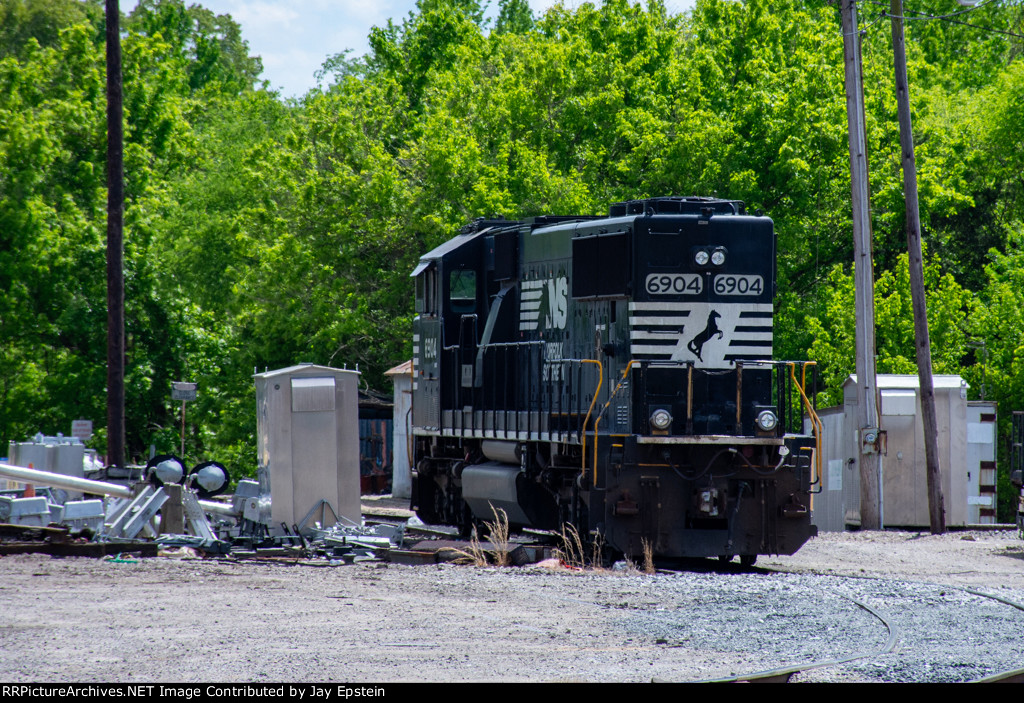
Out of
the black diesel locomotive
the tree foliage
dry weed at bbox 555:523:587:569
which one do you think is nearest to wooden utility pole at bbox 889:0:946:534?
the tree foliage

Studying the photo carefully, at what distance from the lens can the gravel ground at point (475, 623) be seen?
7.44 metres

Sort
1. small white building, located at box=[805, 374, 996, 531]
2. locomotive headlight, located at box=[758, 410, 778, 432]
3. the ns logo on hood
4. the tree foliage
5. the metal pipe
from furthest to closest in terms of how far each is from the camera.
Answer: the tree foliage
small white building, located at box=[805, 374, 996, 531]
the ns logo on hood
the metal pipe
locomotive headlight, located at box=[758, 410, 778, 432]

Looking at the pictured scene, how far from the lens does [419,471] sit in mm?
19141

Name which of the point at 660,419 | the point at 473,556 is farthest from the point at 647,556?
the point at 473,556

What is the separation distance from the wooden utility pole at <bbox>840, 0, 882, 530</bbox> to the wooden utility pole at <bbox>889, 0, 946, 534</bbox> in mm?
621

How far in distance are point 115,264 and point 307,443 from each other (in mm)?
8548

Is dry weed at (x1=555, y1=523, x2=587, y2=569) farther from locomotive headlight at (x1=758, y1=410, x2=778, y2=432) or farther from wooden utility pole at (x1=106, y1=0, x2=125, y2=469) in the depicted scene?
wooden utility pole at (x1=106, y1=0, x2=125, y2=469)

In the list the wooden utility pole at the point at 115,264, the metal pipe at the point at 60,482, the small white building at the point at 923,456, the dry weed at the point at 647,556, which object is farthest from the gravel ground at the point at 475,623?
the wooden utility pole at the point at 115,264

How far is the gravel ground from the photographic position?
293 inches

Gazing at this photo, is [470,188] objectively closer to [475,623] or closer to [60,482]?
[60,482]

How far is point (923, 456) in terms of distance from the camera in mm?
20688

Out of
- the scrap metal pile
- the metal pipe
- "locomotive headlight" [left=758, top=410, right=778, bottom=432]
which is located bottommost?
the scrap metal pile

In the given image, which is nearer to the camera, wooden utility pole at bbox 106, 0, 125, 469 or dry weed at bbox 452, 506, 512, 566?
dry weed at bbox 452, 506, 512, 566

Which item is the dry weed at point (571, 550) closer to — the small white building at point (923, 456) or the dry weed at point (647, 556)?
the dry weed at point (647, 556)
